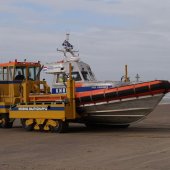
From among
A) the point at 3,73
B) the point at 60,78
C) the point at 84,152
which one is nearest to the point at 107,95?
the point at 60,78

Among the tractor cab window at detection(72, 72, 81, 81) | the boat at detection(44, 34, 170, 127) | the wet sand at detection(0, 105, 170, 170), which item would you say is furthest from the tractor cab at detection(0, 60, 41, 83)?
the wet sand at detection(0, 105, 170, 170)

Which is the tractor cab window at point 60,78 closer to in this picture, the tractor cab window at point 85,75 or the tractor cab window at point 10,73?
the tractor cab window at point 85,75

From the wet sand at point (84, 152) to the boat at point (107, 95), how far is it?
1.11 metres

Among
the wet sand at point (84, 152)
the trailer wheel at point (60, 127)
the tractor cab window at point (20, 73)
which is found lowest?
the wet sand at point (84, 152)

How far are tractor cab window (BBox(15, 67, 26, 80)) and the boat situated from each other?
164cm

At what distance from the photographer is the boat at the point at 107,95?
1533 cm

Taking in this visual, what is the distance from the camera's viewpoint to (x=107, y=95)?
15.7 metres

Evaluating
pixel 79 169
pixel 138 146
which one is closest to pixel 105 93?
pixel 138 146

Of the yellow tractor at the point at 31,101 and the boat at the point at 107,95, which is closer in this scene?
the boat at the point at 107,95

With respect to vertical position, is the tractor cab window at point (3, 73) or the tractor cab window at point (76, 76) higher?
the tractor cab window at point (3, 73)

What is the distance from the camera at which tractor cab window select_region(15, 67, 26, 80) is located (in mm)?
19103

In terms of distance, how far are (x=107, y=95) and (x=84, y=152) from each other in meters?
4.72

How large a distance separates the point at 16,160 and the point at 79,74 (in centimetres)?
793

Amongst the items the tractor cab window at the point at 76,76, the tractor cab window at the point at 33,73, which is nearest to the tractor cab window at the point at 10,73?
the tractor cab window at the point at 33,73
